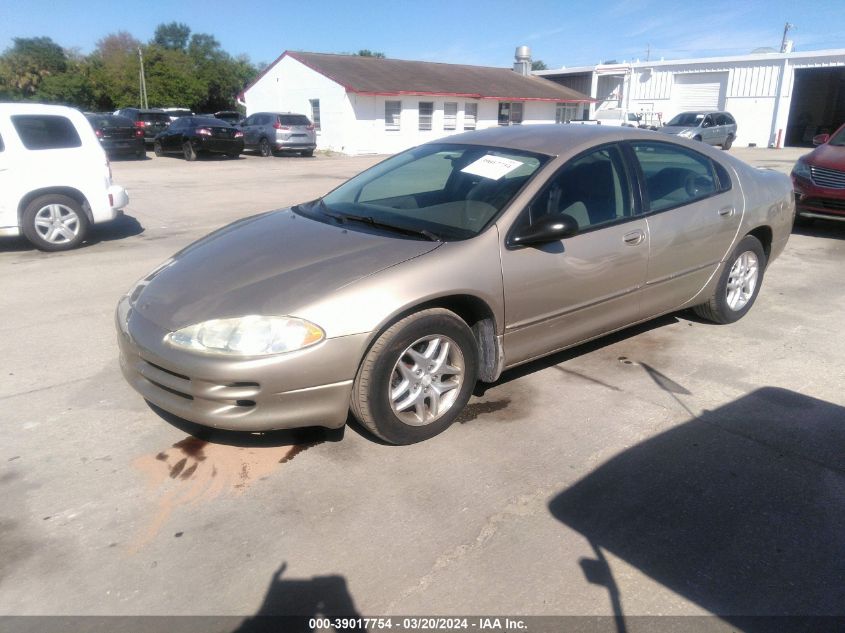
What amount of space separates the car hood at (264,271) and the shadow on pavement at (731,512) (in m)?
1.47

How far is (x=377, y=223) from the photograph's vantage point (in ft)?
12.7

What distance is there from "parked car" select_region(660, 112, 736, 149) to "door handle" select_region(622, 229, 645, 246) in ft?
82.4

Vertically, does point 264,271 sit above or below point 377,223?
below

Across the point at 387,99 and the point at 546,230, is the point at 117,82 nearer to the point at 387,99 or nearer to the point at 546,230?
the point at 387,99

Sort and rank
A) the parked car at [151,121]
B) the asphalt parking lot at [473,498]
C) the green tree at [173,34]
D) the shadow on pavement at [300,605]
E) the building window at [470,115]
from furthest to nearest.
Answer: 1. the green tree at [173,34]
2. the building window at [470,115]
3. the parked car at [151,121]
4. the asphalt parking lot at [473,498]
5. the shadow on pavement at [300,605]

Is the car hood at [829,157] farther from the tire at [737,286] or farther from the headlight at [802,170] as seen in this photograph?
the tire at [737,286]

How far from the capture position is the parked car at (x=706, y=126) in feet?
89.4

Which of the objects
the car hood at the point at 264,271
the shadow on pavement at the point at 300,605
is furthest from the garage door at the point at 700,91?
the shadow on pavement at the point at 300,605

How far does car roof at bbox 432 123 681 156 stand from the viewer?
410cm

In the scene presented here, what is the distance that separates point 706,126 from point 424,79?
1285 centimetres

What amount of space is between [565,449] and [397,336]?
1.08 meters

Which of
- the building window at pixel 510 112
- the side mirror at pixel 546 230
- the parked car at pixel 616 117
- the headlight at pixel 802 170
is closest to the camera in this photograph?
the side mirror at pixel 546 230

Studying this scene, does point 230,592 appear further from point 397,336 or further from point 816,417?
point 816,417

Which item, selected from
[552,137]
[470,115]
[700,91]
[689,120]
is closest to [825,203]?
[552,137]
